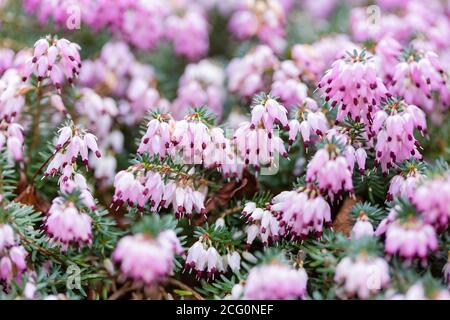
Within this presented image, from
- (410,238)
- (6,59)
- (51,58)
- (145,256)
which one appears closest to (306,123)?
(410,238)

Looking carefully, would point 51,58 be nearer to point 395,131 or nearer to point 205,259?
point 205,259

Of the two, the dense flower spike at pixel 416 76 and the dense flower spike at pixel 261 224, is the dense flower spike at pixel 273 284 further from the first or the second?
the dense flower spike at pixel 416 76

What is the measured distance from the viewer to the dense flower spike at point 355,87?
255 cm

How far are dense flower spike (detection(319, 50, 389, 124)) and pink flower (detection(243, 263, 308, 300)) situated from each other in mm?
793

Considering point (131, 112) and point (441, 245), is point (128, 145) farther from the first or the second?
point (441, 245)

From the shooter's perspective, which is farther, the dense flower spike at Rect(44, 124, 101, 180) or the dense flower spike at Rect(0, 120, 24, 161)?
the dense flower spike at Rect(0, 120, 24, 161)

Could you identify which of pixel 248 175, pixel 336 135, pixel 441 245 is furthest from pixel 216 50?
pixel 441 245

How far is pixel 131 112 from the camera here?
376cm

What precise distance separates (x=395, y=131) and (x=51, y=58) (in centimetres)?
158

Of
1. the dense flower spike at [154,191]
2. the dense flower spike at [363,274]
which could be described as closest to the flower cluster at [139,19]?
the dense flower spike at [154,191]

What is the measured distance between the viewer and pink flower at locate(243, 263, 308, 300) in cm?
216

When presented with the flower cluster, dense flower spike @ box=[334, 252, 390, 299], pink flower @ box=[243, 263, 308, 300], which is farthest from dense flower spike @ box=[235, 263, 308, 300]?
the flower cluster

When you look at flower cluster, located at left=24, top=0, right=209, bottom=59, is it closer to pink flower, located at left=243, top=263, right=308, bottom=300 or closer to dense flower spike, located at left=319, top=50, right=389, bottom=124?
dense flower spike, located at left=319, top=50, right=389, bottom=124

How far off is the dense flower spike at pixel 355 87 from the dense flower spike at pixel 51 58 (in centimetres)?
117
